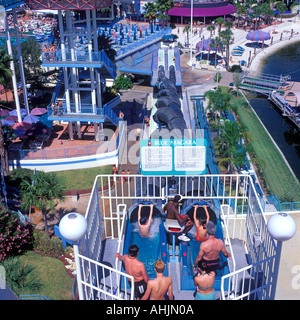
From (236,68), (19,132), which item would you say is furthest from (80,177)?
(236,68)

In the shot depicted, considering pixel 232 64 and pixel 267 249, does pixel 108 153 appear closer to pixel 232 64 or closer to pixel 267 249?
pixel 267 249

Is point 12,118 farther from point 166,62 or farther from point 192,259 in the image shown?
point 192,259

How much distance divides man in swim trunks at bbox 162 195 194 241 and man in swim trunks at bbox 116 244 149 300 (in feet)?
6.16

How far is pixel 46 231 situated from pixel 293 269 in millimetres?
11937

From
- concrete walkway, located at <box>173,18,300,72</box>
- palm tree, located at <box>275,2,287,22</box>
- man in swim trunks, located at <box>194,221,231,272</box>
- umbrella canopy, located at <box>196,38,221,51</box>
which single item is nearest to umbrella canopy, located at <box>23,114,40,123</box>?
man in swim trunks, located at <box>194,221,231,272</box>

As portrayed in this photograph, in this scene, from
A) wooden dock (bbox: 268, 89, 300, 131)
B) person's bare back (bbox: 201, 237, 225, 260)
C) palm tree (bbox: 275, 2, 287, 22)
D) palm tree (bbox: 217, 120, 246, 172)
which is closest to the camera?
person's bare back (bbox: 201, 237, 225, 260)

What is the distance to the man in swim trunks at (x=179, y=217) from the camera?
33.3ft

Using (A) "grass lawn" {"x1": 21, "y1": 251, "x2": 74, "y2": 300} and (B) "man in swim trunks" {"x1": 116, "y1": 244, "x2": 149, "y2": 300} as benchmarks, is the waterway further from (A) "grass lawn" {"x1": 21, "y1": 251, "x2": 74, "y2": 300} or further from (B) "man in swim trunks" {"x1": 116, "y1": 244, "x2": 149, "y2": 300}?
(B) "man in swim trunks" {"x1": 116, "y1": 244, "x2": 149, "y2": 300}

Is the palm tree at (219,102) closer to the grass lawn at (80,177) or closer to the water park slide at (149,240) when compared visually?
the grass lawn at (80,177)

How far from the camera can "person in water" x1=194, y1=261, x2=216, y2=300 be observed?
26.8 feet

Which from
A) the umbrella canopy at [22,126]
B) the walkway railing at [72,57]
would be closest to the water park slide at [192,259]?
the walkway railing at [72,57]

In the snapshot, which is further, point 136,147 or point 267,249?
point 136,147

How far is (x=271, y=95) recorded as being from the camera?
150ft
